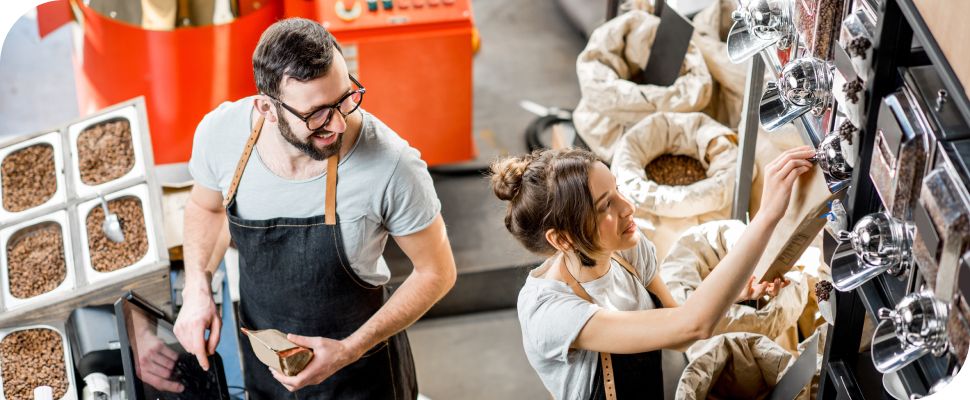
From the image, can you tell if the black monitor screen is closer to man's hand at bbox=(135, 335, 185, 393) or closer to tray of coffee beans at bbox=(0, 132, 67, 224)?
man's hand at bbox=(135, 335, 185, 393)

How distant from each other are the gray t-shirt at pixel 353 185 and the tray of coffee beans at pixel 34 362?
753mm

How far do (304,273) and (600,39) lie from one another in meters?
A: 1.64

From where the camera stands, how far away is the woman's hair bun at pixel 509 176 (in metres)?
1.98

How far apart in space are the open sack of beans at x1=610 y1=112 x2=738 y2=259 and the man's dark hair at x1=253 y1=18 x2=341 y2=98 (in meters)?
1.31

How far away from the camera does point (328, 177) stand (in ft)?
7.09

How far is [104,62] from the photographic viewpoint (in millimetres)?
3748

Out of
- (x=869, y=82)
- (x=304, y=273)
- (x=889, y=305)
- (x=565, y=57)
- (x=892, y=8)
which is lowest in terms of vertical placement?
(x=565, y=57)

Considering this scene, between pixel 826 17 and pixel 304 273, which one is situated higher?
pixel 826 17

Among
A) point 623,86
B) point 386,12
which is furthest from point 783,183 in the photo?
point 386,12

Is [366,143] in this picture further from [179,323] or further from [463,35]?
[463,35]

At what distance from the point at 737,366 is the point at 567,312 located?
0.74m

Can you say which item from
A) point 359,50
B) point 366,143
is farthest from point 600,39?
point 366,143

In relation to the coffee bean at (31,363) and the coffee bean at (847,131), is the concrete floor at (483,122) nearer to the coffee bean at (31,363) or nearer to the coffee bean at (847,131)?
the coffee bean at (31,363)

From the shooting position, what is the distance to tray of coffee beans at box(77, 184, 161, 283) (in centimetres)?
288
